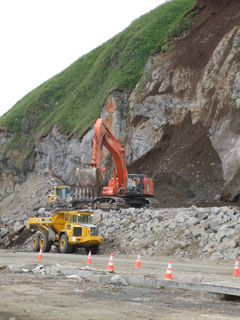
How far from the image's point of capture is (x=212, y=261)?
19938mm

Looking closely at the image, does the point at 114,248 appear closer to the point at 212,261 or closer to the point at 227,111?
the point at 212,261

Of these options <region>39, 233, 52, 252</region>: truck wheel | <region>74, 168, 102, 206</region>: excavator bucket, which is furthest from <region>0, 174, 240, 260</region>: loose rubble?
<region>74, 168, 102, 206</region>: excavator bucket

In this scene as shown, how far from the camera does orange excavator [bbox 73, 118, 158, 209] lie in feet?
106

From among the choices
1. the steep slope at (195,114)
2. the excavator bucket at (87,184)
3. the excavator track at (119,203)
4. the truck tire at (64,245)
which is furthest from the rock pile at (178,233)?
the steep slope at (195,114)

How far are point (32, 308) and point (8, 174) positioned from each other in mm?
59280

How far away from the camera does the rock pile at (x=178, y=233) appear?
20.8m

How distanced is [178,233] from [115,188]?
1166 cm

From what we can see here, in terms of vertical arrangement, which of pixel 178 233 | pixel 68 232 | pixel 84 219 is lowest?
pixel 68 232

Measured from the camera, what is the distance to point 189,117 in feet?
142

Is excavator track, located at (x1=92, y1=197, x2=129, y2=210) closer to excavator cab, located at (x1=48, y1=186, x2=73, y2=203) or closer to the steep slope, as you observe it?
excavator cab, located at (x1=48, y1=186, x2=73, y2=203)

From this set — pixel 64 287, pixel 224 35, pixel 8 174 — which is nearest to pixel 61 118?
pixel 8 174

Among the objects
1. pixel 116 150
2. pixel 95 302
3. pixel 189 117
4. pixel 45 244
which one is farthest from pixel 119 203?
pixel 95 302

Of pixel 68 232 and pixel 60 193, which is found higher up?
pixel 60 193

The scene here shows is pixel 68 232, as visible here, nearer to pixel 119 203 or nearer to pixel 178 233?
pixel 178 233
